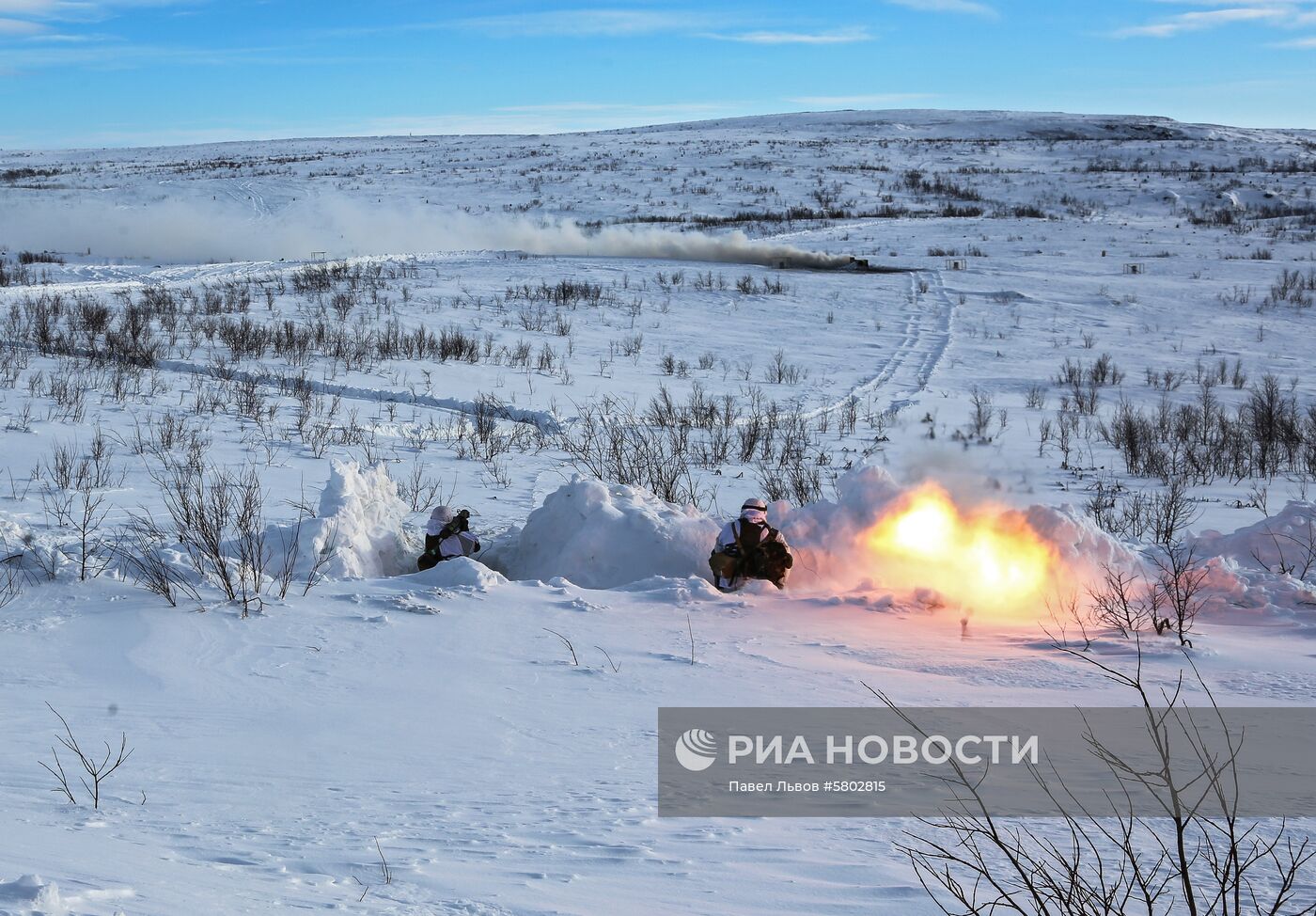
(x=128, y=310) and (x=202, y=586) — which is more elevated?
(x=128, y=310)

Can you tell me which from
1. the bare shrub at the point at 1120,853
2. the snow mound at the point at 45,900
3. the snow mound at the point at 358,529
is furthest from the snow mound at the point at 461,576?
the snow mound at the point at 45,900

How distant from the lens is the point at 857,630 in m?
5.50

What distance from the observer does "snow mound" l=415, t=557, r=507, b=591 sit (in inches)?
235

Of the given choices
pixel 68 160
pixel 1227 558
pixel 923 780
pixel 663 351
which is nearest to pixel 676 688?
pixel 923 780

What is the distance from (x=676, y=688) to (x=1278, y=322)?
18040mm

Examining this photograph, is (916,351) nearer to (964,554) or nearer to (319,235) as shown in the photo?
(964,554)

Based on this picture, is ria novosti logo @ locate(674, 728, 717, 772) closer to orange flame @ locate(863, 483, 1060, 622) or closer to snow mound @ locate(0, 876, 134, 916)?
snow mound @ locate(0, 876, 134, 916)

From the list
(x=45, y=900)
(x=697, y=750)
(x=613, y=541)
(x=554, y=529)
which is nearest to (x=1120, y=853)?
(x=697, y=750)

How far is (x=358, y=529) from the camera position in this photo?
6.82 metres

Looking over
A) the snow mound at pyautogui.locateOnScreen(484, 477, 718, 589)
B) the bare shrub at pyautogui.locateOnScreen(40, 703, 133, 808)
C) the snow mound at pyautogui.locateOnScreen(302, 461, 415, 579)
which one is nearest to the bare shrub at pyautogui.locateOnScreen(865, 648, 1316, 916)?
the bare shrub at pyautogui.locateOnScreen(40, 703, 133, 808)

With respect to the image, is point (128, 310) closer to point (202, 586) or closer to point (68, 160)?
point (202, 586)

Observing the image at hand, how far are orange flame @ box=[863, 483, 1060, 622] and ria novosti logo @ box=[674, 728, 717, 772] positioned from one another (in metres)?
2.53

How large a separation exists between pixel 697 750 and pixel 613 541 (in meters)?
3.08

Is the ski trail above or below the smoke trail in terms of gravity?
below
